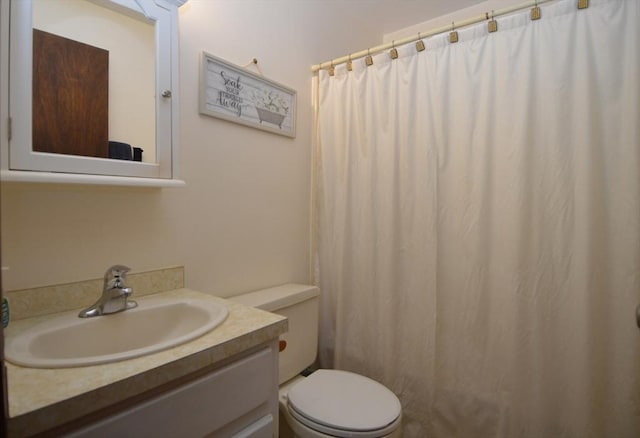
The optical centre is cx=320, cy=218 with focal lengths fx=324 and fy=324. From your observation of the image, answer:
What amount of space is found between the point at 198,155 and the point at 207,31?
48 centimetres

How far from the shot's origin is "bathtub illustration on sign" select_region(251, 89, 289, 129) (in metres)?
1.45

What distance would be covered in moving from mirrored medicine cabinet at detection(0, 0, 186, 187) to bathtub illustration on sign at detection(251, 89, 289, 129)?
416 millimetres

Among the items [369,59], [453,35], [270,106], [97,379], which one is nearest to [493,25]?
[453,35]

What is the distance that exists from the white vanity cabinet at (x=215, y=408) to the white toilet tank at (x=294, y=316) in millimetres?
414

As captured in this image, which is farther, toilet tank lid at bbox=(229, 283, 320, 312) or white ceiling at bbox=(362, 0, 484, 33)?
white ceiling at bbox=(362, 0, 484, 33)

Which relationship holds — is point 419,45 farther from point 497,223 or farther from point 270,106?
point 497,223

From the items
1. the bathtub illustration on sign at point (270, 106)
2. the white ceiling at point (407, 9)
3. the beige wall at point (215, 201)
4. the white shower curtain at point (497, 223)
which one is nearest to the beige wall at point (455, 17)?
the white ceiling at point (407, 9)

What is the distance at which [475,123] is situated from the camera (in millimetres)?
1331

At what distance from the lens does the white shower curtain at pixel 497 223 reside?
3.59 feet

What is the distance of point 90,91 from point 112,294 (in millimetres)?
588

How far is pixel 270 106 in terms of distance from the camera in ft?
4.95

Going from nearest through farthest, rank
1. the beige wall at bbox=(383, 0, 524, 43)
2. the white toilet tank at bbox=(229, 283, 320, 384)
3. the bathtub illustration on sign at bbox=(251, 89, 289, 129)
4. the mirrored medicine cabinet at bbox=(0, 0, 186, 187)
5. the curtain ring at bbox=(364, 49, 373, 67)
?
1. the mirrored medicine cabinet at bbox=(0, 0, 186, 187)
2. the white toilet tank at bbox=(229, 283, 320, 384)
3. the bathtub illustration on sign at bbox=(251, 89, 289, 129)
4. the curtain ring at bbox=(364, 49, 373, 67)
5. the beige wall at bbox=(383, 0, 524, 43)

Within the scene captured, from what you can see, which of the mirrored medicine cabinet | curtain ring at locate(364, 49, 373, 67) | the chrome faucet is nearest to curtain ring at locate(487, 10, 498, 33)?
curtain ring at locate(364, 49, 373, 67)

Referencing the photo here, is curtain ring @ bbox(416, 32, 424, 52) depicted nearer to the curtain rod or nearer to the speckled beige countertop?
the curtain rod
